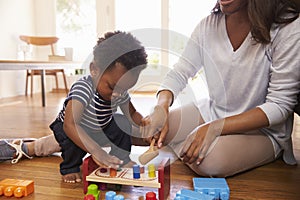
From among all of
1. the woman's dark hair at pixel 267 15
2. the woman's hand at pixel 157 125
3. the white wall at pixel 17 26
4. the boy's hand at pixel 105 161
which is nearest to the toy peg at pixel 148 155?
the woman's hand at pixel 157 125

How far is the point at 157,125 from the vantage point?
921 millimetres

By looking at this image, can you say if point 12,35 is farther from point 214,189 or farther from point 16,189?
point 214,189

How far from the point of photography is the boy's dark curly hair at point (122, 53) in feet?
2.79

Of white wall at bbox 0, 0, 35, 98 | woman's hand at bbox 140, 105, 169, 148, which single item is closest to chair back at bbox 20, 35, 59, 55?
white wall at bbox 0, 0, 35, 98

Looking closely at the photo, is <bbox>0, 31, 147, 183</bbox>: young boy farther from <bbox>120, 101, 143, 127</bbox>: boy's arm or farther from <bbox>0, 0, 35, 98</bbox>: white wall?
<bbox>0, 0, 35, 98</bbox>: white wall

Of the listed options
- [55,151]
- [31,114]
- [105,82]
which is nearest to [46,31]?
[31,114]

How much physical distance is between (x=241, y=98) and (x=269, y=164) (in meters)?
0.25

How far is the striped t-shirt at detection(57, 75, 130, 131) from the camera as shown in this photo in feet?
2.81

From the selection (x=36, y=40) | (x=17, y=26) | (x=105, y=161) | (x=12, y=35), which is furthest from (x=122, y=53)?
(x=17, y=26)

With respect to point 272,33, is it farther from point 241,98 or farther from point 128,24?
point 128,24

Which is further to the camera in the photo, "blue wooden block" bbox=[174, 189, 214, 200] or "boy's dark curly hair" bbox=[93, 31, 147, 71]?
"boy's dark curly hair" bbox=[93, 31, 147, 71]

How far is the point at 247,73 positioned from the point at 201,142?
0.86 ft

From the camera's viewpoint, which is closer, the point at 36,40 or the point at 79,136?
the point at 79,136

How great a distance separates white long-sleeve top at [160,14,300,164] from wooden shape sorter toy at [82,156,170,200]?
1.06 ft
